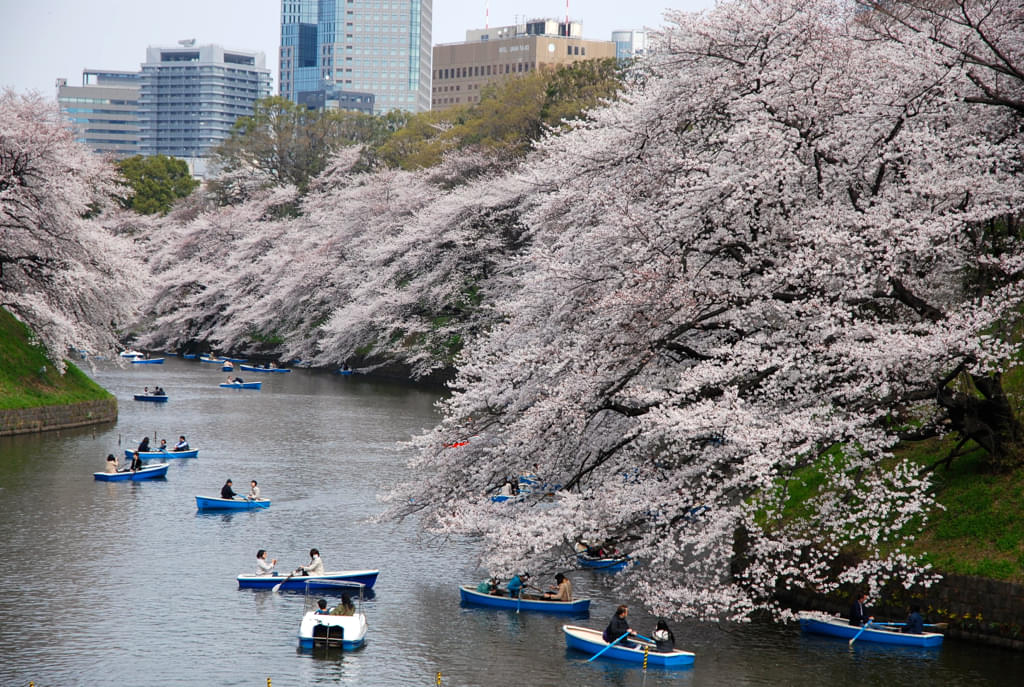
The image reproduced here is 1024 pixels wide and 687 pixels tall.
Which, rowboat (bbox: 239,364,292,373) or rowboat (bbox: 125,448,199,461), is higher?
rowboat (bbox: 239,364,292,373)

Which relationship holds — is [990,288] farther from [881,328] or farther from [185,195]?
[185,195]

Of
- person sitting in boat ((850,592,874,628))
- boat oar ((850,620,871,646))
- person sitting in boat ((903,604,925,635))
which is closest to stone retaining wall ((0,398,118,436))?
person sitting in boat ((850,592,874,628))

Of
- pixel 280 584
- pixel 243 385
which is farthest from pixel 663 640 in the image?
pixel 243 385

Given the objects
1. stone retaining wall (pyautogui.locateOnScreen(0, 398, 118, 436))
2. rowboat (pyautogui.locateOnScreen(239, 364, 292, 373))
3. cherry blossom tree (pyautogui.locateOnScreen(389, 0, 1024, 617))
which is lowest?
stone retaining wall (pyautogui.locateOnScreen(0, 398, 118, 436))

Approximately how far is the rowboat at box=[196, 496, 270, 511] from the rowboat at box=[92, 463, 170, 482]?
5.67 m

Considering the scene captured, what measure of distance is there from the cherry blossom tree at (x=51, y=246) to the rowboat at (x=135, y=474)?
752 centimetres

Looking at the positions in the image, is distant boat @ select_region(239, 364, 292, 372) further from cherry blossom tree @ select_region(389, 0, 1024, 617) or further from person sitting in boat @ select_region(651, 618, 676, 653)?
person sitting in boat @ select_region(651, 618, 676, 653)

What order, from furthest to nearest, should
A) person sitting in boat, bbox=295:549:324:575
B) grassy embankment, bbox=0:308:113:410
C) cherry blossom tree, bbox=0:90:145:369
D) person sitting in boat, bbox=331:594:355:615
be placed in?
1. grassy embankment, bbox=0:308:113:410
2. cherry blossom tree, bbox=0:90:145:369
3. person sitting in boat, bbox=295:549:324:575
4. person sitting in boat, bbox=331:594:355:615

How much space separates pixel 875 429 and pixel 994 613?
4707 mm

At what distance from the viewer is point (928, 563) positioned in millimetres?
22281

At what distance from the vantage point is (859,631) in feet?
73.5

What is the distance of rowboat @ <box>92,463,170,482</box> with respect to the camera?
3978cm

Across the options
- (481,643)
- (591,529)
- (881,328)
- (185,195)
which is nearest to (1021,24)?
(881,328)

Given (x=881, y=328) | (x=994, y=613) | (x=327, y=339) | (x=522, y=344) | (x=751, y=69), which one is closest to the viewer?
(x=881, y=328)
